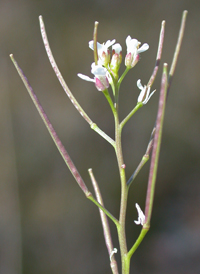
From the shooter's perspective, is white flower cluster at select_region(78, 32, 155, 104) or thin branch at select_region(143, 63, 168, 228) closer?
thin branch at select_region(143, 63, 168, 228)

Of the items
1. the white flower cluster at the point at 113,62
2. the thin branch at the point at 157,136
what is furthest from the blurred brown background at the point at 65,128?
the thin branch at the point at 157,136

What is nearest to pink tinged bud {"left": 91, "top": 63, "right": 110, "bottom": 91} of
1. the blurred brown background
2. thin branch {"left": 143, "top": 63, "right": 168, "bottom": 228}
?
thin branch {"left": 143, "top": 63, "right": 168, "bottom": 228}

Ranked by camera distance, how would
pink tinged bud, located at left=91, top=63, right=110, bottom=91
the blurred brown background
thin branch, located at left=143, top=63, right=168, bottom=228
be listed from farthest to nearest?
the blurred brown background < pink tinged bud, located at left=91, top=63, right=110, bottom=91 < thin branch, located at left=143, top=63, right=168, bottom=228

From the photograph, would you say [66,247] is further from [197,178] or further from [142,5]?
[142,5]

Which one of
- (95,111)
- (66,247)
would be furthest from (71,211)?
(95,111)

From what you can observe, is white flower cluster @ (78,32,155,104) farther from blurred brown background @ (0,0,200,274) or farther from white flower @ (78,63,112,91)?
blurred brown background @ (0,0,200,274)

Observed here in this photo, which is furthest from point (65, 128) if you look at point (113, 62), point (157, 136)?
point (157, 136)

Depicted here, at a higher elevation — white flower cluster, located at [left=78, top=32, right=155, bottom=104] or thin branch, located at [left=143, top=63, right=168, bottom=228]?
white flower cluster, located at [left=78, top=32, right=155, bottom=104]

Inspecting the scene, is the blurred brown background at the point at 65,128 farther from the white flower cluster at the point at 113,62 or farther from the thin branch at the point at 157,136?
the thin branch at the point at 157,136

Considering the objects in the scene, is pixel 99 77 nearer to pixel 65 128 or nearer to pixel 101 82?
pixel 101 82
